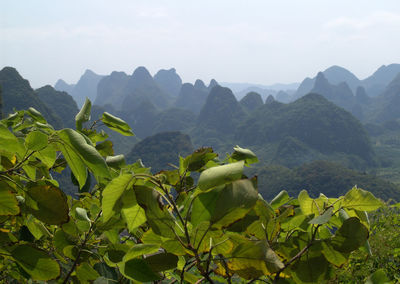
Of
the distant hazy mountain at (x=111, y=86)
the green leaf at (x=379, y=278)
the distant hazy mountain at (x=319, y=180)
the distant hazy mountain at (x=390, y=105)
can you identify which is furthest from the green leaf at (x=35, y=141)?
the distant hazy mountain at (x=111, y=86)

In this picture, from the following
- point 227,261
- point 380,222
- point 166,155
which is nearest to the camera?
point 227,261

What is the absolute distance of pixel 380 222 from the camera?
3369mm

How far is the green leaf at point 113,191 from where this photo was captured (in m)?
0.35

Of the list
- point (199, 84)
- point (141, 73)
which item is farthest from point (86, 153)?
point (141, 73)

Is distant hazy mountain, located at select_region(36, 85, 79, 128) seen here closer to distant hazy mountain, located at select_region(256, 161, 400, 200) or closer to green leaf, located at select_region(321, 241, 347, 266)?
distant hazy mountain, located at select_region(256, 161, 400, 200)

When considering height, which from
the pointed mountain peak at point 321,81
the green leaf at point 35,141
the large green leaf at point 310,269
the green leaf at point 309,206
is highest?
the pointed mountain peak at point 321,81

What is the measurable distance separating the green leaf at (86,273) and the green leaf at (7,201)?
6.3 inches

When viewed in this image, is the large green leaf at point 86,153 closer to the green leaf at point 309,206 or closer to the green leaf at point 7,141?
the green leaf at point 7,141

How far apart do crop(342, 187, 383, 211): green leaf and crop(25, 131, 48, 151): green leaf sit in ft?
1.32

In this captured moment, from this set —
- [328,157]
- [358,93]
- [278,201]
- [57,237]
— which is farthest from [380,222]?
[358,93]

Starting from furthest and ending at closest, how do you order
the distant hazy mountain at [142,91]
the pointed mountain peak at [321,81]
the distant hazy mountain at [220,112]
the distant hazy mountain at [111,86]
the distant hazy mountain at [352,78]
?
the distant hazy mountain at [352,78]
the distant hazy mountain at [111,86]
the pointed mountain peak at [321,81]
the distant hazy mountain at [142,91]
the distant hazy mountain at [220,112]

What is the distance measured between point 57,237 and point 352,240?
47cm

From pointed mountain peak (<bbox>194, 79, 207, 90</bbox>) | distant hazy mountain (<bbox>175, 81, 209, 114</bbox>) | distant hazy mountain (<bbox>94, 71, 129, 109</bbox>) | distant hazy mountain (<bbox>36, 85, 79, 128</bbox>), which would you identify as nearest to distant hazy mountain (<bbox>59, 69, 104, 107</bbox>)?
distant hazy mountain (<bbox>94, 71, 129, 109</bbox>)

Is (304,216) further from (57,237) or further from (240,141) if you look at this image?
(240,141)
